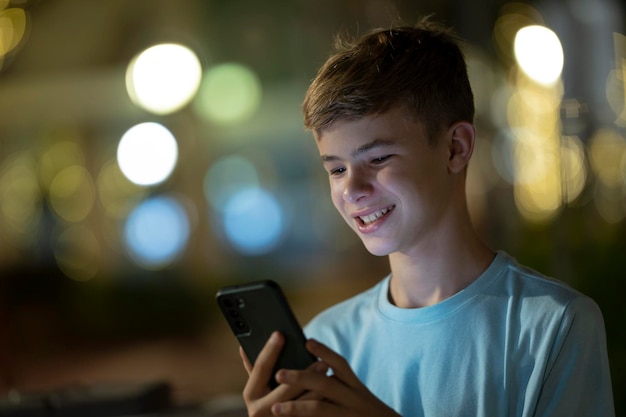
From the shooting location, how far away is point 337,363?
1190 mm

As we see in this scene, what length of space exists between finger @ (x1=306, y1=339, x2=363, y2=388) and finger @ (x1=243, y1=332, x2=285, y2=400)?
46 mm

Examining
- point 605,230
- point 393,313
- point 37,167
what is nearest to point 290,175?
point 37,167

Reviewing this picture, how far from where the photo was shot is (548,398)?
120 centimetres

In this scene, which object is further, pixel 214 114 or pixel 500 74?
pixel 214 114

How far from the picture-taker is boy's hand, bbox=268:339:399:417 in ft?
3.82

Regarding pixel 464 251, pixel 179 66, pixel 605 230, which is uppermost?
pixel 179 66

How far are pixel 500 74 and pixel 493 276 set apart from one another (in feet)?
14.4

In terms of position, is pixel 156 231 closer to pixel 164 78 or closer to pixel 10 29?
pixel 164 78

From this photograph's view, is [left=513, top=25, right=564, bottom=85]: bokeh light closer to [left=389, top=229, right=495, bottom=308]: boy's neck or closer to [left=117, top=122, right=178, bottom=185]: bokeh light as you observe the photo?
[left=389, top=229, right=495, bottom=308]: boy's neck

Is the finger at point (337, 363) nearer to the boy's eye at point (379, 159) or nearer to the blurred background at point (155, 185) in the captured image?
the boy's eye at point (379, 159)

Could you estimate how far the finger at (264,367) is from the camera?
122 centimetres

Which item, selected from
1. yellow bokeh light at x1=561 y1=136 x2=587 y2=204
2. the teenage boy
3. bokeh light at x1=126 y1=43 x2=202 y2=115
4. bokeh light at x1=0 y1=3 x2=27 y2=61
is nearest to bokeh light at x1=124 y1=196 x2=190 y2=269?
bokeh light at x1=126 y1=43 x2=202 y2=115

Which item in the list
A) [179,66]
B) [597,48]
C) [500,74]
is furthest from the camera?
[179,66]

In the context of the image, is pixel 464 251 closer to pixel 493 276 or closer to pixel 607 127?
pixel 493 276
